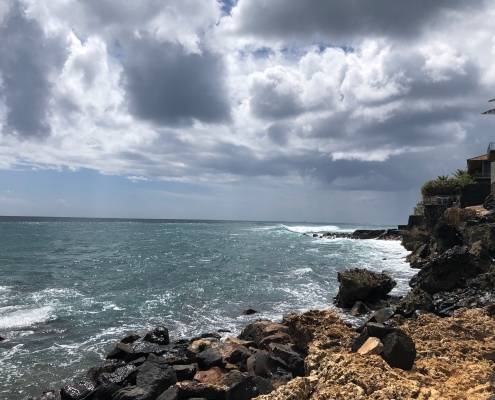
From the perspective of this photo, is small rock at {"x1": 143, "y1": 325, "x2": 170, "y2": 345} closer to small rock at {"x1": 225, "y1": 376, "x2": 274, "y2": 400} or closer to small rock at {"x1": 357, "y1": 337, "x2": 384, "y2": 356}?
small rock at {"x1": 225, "y1": 376, "x2": 274, "y2": 400}

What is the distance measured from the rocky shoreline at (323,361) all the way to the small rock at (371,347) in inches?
0.8

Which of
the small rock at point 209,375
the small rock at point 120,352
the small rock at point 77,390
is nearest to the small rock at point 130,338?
the small rock at point 120,352

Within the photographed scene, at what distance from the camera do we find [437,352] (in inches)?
288

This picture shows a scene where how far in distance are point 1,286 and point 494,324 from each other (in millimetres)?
22752

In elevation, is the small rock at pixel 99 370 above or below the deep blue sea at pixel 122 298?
above

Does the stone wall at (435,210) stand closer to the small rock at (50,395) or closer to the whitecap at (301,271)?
the whitecap at (301,271)

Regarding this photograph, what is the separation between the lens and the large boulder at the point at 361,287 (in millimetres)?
15836

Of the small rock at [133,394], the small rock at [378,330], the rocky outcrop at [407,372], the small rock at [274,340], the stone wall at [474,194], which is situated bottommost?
the small rock at [133,394]

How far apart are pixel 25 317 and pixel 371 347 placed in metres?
13.7

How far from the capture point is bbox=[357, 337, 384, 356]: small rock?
21.8ft

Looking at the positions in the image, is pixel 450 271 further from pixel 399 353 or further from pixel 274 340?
pixel 399 353

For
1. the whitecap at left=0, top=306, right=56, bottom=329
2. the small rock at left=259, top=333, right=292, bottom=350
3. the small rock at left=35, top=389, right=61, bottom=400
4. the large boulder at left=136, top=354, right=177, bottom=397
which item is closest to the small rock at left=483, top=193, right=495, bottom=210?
the small rock at left=259, top=333, right=292, bottom=350

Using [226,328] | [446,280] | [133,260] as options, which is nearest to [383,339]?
[226,328]

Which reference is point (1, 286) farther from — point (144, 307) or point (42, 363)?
point (42, 363)
